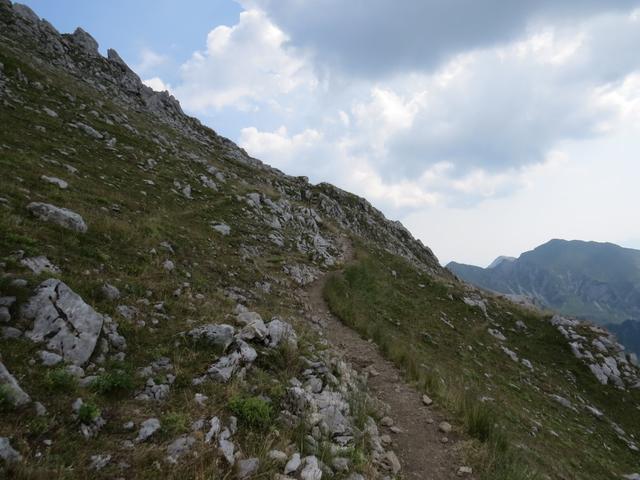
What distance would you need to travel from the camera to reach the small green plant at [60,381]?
6516 millimetres

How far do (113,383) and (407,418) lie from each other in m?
8.36

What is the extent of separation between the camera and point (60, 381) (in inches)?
260

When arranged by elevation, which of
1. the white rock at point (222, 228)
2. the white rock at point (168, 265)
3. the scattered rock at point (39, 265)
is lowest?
the scattered rock at point (39, 265)

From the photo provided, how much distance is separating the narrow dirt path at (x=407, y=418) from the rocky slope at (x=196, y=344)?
0.32 m

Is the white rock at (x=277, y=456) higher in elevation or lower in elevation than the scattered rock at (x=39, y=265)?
lower

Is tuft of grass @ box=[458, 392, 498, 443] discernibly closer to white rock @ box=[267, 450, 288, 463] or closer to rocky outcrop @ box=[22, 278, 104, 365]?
white rock @ box=[267, 450, 288, 463]

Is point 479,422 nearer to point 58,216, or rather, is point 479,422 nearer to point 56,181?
point 58,216

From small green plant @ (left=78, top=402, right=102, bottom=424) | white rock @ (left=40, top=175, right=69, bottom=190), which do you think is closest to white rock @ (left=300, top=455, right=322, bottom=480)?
small green plant @ (left=78, top=402, right=102, bottom=424)

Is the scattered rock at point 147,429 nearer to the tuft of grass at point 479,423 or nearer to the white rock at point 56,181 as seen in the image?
the tuft of grass at point 479,423

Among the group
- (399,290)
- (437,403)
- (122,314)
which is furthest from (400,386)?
(399,290)

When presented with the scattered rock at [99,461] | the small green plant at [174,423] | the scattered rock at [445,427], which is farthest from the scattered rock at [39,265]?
the scattered rock at [445,427]

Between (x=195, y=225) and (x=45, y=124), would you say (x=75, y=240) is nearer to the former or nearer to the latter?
(x=195, y=225)

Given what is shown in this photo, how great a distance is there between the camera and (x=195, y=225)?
25.3 metres

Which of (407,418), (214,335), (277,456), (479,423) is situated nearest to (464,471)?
(479,423)
